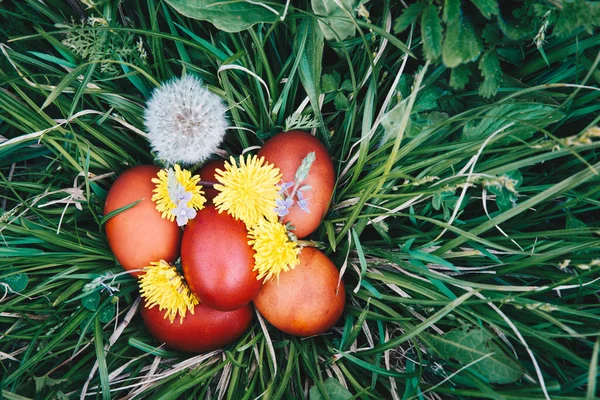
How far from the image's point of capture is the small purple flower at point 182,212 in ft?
3.67

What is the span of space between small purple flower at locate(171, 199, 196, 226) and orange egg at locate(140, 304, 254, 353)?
289mm

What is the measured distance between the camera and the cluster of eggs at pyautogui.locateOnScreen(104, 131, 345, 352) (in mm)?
1144

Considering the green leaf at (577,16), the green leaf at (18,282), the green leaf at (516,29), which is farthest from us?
the green leaf at (18,282)

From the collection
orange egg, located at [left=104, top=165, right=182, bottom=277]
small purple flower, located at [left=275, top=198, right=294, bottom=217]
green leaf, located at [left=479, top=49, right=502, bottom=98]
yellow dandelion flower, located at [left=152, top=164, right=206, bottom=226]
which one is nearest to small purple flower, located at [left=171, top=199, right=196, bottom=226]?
yellow dandelion flower, located at [left=152, top=164, right=206, bottom=226]

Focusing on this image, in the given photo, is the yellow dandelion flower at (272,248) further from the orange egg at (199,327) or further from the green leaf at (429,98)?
the green leaf at (429,98)

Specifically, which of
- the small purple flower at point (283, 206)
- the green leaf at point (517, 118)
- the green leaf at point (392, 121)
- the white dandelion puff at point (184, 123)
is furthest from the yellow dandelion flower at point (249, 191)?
the green leaf at point (517, 118)

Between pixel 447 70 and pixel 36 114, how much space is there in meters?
1.32

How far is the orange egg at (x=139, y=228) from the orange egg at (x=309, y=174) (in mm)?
353

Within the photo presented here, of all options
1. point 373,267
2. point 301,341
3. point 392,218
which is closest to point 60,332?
point 301,341

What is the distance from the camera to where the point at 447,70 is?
1.28 metres

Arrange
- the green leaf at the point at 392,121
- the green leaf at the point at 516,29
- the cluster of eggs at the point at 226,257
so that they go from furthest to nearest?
the green leaf at the point at 392,121 < the cluster of eggs at the point at 226,257 < the green leaf at the point at 516,29

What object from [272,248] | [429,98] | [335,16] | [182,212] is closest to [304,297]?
[272,248]

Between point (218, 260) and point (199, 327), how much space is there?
270 millimetres

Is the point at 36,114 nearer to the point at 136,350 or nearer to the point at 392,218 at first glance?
the point at 136,350
